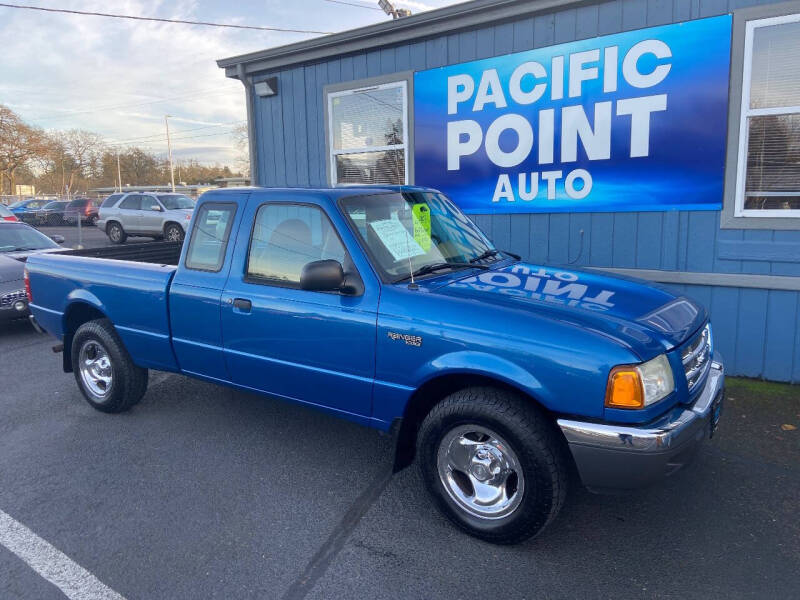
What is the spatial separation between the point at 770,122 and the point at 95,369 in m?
6.32

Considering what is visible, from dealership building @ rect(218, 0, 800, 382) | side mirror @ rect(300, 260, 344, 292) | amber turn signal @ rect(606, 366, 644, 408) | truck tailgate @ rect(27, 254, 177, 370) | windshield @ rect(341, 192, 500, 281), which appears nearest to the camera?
amber turn signal @ rect(606, 366, 644, 408)

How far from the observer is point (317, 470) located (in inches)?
151

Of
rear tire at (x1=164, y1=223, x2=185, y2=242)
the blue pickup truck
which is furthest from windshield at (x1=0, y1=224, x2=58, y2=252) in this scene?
rear tire at (x1=164, y1=223, x2=185, y2=242)

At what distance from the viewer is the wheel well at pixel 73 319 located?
195 inches

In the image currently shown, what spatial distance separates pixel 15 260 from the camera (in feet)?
25.6

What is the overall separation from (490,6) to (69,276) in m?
4.94

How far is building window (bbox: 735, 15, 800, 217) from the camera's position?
5.05 metres

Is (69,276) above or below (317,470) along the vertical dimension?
above

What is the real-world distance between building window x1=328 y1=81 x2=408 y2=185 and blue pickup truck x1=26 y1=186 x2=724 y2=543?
3398mm

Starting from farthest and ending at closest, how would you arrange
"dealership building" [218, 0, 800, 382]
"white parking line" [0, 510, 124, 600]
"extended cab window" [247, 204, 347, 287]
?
"dealership building" [218, 0, 800, 382]
"extended cab window" [247, 204, 347, 287]
"white parking line" [0, 510, 124, 600]

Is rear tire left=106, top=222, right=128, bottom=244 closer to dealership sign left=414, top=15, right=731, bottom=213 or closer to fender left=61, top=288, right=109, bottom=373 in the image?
dealership sign left=414, top=15, right=731, bottom=213

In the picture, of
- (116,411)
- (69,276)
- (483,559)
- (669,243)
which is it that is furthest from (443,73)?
(483,559)

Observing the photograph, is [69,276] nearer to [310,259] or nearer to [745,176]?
[310,259]

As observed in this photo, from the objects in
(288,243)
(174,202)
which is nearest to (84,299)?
(288,243)
